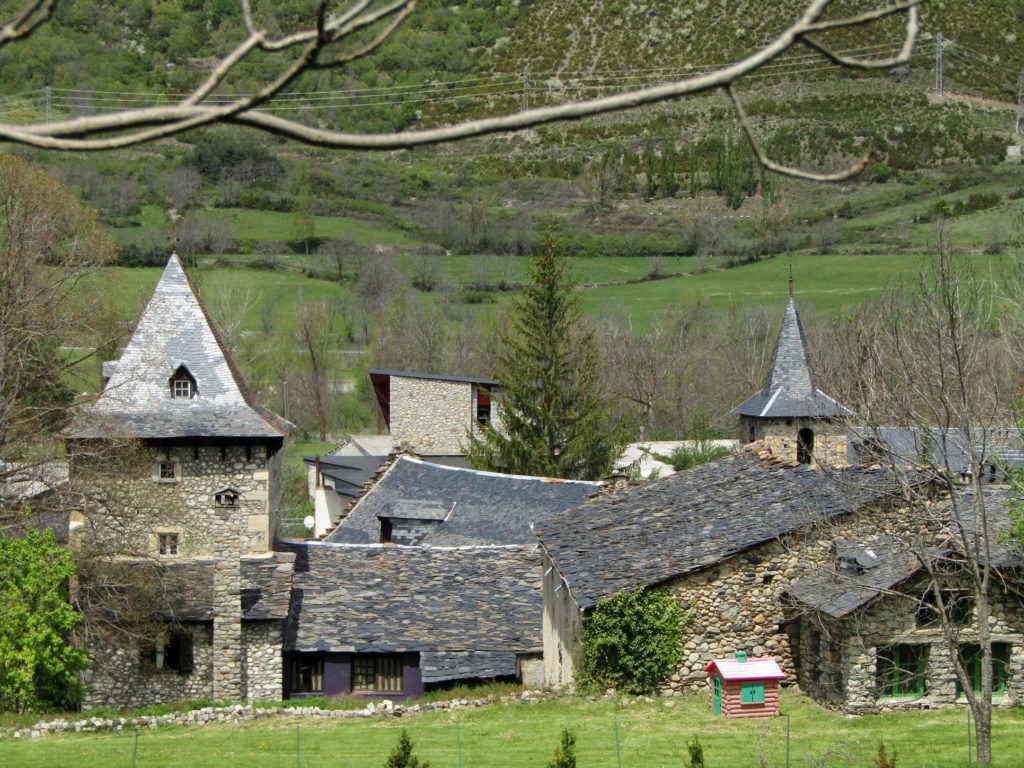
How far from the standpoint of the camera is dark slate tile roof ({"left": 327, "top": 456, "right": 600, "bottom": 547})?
36.2 m

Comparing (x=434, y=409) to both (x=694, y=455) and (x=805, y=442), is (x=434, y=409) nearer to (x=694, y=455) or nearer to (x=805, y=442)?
(x=694, y=455)

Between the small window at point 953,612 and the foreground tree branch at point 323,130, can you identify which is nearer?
the foreground tree branch at point 323,130

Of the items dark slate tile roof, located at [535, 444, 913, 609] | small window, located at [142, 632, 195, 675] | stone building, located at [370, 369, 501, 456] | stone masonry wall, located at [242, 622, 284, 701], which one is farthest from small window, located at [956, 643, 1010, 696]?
stone building, located at [370, 369, 501, 456]

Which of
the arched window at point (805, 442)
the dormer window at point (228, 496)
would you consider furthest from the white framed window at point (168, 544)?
the arched window at point (805, 442)

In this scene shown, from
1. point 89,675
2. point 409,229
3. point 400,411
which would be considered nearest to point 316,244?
point 409,229

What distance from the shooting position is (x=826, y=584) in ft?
85.1

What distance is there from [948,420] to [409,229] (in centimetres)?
11002

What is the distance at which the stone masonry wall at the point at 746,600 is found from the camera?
87.0ft

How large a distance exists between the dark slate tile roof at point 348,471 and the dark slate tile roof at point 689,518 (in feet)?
58.7

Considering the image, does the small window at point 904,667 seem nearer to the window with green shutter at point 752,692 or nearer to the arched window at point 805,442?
the window with green shutter at point 752,692

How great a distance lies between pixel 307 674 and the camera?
29.0 m

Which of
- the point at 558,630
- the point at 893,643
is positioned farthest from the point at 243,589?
the point at 893,643

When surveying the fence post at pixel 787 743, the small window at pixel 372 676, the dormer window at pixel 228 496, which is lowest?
the fence post at pixel 787 743

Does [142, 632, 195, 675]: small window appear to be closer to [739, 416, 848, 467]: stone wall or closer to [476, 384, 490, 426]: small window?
[739, 416, 848, 467]: stone wall
